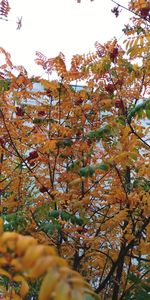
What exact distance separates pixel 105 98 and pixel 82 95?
0.90 ft

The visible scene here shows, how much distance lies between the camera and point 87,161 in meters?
4.21

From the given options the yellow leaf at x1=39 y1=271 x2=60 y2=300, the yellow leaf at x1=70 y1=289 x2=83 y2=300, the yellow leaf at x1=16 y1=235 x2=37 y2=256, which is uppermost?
the yellow leaf at x1=16 y1=235 x2=37 y2=256

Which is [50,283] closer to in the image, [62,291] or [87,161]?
[62,291]

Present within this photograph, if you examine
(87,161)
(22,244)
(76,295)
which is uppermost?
(87,161)

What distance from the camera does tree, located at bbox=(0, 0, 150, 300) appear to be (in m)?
3.51

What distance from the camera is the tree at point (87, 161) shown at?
3.51 metres

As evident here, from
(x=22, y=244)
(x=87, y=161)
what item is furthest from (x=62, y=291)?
(x=87, y=161)

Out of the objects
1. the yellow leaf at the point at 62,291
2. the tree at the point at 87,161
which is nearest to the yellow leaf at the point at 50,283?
the yellow leaf at the point at 62,291

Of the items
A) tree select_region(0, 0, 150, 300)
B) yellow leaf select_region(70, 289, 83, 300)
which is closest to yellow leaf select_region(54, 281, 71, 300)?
yellow leaf select_region(70, 289, 83, 300)

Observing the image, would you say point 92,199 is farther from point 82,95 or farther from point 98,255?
point 82,95

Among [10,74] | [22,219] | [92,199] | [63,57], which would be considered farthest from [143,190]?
[10,74]

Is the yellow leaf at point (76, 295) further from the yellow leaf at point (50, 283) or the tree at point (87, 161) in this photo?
the tree at point (87, 161)

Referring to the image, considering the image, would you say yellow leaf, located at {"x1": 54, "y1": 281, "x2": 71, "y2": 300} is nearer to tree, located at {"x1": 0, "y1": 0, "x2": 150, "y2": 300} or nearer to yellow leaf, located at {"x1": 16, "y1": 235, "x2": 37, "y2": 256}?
yellow leaf, located at {"x1": 16, "y1": 235, "x2": 37, "y2": 256}

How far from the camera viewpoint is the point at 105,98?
4402 mm
